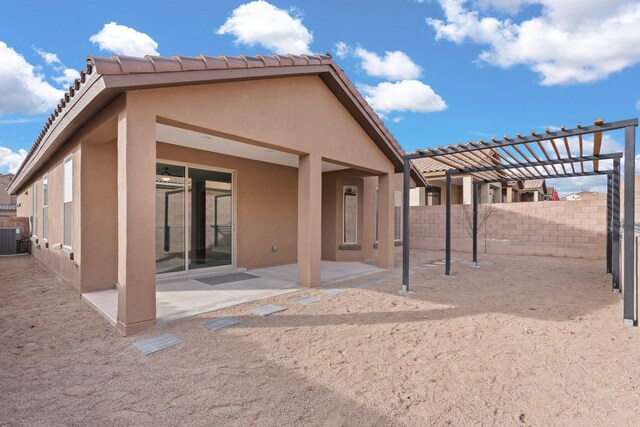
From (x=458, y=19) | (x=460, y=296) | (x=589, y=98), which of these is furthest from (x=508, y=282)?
(x=589, y=98)

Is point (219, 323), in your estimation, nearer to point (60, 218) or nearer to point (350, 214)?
point (60, 218)

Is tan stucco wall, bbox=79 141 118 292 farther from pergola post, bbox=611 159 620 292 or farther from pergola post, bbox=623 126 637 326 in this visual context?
pergola post, bbox=611 159 620 292

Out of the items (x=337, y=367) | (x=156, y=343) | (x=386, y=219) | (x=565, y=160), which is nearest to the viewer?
(x=337, y=367)

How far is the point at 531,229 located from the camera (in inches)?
524

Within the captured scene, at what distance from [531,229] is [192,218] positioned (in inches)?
524

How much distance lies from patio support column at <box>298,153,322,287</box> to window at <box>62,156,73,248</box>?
4.79m

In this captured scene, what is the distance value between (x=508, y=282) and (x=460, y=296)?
2.33 meters

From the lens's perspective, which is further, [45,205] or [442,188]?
[442,188]

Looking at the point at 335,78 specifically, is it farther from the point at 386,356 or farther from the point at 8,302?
the point at 8,302

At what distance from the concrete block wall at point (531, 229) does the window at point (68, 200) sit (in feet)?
46.5

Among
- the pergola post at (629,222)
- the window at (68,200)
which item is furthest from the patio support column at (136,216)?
the pergola post at (629,222)

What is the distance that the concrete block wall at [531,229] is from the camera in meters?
12.0

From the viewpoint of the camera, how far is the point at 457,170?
8602mm

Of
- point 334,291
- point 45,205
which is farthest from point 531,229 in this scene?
point 45,205
